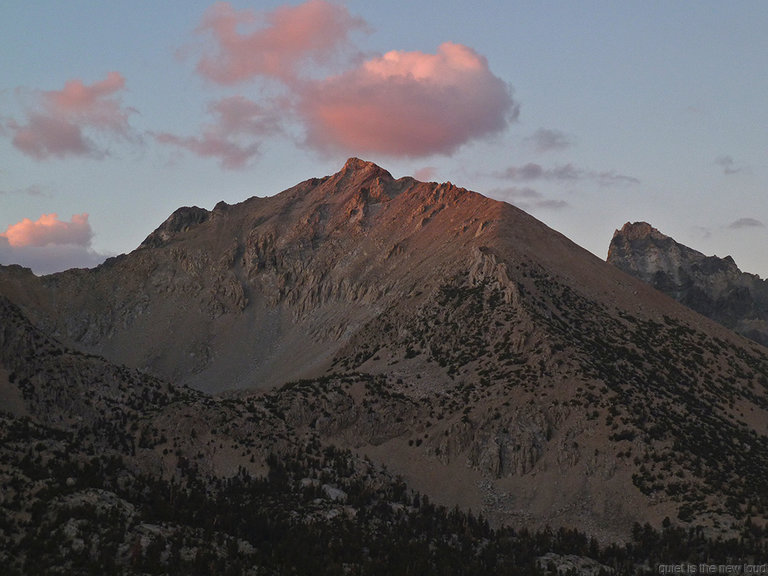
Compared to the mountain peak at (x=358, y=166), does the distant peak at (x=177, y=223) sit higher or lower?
lower

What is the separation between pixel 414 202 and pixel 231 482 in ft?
329

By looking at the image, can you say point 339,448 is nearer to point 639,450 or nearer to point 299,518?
point 299,518

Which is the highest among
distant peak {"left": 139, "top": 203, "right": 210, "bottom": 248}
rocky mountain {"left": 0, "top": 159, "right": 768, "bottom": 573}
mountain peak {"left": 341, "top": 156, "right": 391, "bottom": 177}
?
mountain peak {"left": 341, "top": 156, "right": 391, "bottom": 177}

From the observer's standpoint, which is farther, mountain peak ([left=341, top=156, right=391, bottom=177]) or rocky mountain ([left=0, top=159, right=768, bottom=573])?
mountain peak ([left=341, top=156, right=391, bottom=177])

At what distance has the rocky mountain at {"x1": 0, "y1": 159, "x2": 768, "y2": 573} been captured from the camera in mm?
62125

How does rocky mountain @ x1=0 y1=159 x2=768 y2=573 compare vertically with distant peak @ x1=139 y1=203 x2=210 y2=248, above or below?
below

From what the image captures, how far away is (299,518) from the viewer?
204ft

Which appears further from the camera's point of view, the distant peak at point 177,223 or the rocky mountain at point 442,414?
the distant peak at point 177,223

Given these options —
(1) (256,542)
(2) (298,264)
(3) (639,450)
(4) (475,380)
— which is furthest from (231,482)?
(2) (298,264)

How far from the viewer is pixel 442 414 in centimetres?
8388

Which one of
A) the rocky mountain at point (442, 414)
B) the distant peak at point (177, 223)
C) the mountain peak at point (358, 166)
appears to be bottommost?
the rocky mountain at point (442, 414)

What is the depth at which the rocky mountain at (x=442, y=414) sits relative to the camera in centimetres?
6212

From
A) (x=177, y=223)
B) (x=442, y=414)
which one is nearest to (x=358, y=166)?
(x=177, y=223)

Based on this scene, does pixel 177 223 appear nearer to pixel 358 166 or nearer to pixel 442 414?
pixel 358 166
